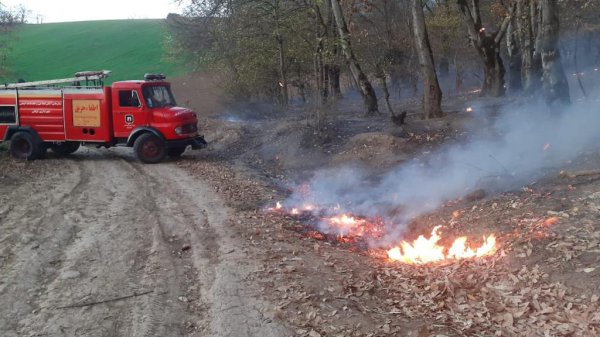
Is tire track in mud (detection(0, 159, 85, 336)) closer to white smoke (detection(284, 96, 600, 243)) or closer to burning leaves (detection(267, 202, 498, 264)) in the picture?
burning leaves (detection(267, 202, 498, 264))

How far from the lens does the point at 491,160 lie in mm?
12000

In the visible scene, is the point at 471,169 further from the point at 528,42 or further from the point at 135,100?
the point at 528,42

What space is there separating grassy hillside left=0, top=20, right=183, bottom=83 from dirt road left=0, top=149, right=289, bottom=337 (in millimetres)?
33734

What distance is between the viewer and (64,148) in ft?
55.6

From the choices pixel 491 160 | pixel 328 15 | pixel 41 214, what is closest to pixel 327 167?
pixel 491 160

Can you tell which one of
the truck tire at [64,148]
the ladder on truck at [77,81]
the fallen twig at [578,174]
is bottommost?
the fallen twig at [578,174]

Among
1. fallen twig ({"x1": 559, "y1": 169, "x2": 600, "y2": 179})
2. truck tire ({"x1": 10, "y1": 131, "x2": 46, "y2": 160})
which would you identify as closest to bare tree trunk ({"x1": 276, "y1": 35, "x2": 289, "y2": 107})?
truck tire ({"x1": 10, "y1": 131, "x2": 46, "y2": 160})

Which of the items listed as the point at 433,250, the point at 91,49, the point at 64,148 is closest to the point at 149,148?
the point at 64,148

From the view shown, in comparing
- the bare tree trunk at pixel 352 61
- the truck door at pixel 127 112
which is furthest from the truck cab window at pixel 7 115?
the bare tree trunk at pixel 352 61

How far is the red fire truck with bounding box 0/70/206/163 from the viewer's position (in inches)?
613

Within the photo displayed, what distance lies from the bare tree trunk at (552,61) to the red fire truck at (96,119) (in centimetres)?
1050

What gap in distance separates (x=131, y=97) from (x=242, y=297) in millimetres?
10854

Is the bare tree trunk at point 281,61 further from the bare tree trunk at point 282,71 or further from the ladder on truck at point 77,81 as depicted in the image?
the ladder on truck at point 77,81

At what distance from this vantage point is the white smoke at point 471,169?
10508 mm
